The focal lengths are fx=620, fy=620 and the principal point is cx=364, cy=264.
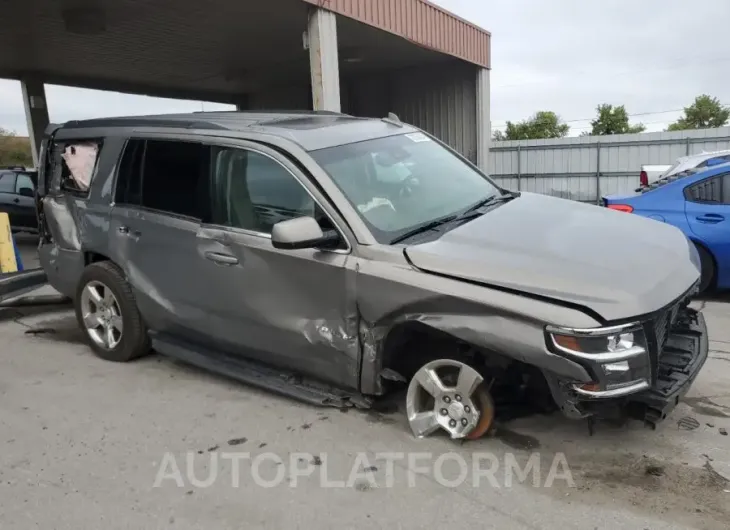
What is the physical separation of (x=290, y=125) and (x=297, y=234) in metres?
1.14

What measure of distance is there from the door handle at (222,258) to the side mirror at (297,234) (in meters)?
0.61

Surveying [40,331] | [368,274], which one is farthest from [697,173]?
[40,331]

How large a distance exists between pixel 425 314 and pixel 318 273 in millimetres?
691

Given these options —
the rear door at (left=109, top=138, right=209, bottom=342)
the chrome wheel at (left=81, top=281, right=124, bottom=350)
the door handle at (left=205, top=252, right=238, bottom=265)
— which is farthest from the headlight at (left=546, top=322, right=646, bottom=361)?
the chrome wheel at (left=81, top=281, right=124, bottom=350)

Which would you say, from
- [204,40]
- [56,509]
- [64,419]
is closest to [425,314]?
[56,509]

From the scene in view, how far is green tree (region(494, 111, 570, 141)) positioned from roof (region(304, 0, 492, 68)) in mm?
35333

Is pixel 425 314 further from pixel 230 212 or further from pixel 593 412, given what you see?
pixel 230 212

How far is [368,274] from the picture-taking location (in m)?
3.32

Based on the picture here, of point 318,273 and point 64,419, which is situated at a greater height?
point 318,273

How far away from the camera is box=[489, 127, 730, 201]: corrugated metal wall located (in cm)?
1589

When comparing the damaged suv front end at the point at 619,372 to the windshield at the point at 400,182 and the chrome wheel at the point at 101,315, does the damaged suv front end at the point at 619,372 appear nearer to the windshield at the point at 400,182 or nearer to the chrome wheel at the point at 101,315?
the windshield at the point at 400,182

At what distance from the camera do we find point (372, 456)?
3.29 metres

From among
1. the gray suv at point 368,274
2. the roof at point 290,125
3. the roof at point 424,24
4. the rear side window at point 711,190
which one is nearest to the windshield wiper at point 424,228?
the gray suv at point 368,274

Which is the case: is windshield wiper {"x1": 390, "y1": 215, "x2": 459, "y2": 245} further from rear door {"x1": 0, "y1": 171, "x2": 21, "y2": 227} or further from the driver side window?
rear door {"x1": 0, "y1": 171, "x2": 21, "y2": 227}
